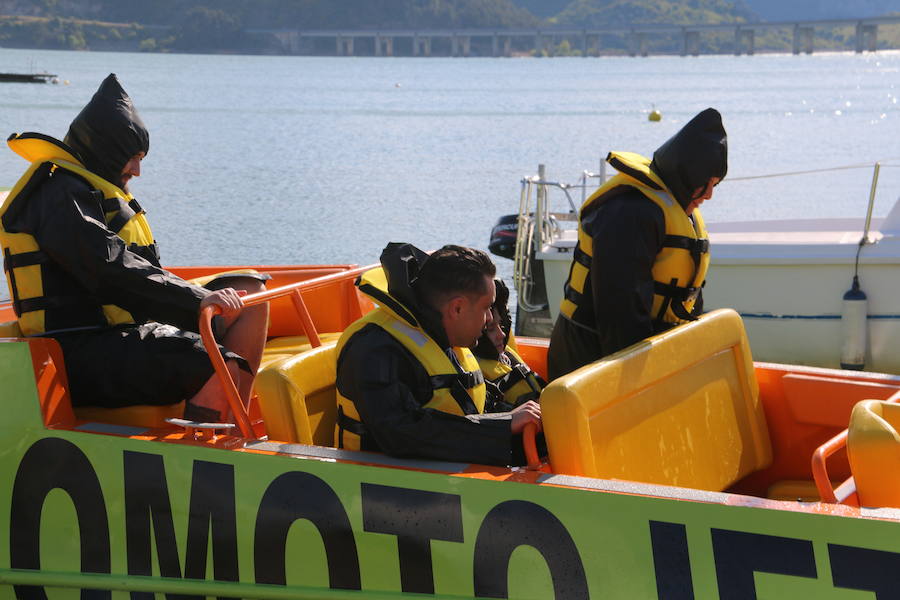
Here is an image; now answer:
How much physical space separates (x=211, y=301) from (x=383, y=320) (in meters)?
0.58

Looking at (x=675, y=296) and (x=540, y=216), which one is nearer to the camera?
(x=675, y=296)

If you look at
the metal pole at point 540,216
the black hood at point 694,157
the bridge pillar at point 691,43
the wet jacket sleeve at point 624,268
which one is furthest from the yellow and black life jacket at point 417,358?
the bridge pillar at point 691,43

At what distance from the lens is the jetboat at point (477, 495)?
2.71 m

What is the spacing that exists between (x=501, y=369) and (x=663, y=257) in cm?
62

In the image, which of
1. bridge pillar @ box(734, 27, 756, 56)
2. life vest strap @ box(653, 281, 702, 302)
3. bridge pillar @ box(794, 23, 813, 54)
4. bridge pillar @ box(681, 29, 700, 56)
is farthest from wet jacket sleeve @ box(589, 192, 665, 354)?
bridge pillar @ box(794, 23, 813, 54)

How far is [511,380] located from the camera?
3.64 meters

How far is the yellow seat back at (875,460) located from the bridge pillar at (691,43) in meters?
102

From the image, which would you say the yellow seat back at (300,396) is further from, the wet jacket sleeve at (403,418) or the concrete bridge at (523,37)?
the concrete bridge at (523,37)

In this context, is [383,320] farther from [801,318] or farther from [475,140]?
[475,140]

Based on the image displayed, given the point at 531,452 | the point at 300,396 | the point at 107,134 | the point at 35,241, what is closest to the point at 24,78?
the point at 107,134

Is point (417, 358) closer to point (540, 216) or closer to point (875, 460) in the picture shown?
point (875, 460)

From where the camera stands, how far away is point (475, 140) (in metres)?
31.0

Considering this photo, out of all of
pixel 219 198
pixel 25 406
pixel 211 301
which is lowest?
pixel 219 198

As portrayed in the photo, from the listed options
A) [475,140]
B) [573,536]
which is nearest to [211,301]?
[573,536]
